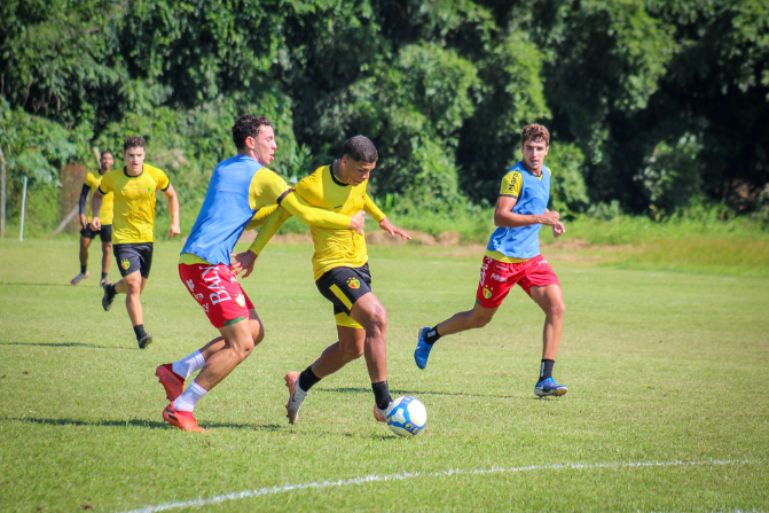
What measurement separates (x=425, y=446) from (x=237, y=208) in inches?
77.1

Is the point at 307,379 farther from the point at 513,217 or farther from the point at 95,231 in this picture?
the point at 95,231

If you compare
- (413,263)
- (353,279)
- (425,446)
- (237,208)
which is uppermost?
(237,208)

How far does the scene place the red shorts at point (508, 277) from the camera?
31.0 ft

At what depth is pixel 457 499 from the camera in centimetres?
529

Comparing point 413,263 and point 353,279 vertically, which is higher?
point 353,279

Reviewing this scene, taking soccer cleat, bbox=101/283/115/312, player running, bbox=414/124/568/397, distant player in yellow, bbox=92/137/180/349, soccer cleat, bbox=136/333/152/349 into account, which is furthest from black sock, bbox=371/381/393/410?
soccer cleat, bbox=101/283/115/312

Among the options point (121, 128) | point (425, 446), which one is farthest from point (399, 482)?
point (121, 128)

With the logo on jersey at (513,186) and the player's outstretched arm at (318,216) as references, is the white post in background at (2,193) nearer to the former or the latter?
the logo on jersey at (513,186)

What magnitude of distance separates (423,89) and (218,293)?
99.2 feet

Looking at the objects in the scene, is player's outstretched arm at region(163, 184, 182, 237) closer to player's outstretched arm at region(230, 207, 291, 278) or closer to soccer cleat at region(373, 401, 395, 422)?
player's outstretched arm at region(230, 207, 291, 278)

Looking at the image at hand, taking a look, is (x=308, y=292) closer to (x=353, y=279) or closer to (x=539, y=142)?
(x=539, y=142)

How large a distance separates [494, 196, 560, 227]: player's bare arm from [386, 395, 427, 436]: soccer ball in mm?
2501

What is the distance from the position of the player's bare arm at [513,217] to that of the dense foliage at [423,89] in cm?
2439

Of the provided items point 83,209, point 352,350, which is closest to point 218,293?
point 352,350
